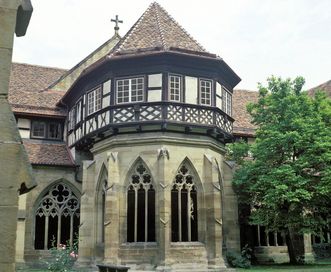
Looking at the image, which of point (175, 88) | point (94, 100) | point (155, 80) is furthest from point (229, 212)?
point (94, 100)

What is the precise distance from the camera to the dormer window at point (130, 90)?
19.3 meters

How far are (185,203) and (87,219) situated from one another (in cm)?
476

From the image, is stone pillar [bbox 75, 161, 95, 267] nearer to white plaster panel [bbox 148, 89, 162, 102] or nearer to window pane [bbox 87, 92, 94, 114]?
window pane [bbox 87, 92, 94, 114]

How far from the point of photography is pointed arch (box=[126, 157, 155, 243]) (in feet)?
60.9

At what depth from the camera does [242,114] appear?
2884 centimetres

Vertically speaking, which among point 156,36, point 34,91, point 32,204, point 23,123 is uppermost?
point 156,36

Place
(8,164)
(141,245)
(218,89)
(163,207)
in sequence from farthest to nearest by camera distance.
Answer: (218,89), (141,245), (163,207), (8,164)

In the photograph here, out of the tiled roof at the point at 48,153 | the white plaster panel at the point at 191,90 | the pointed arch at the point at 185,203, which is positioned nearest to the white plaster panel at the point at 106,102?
the white plaster panel at the point at 191,90

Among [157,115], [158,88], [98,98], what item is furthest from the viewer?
[98,98]

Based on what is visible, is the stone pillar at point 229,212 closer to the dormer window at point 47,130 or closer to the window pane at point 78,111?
the window pane at point 78,111

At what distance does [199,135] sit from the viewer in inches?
773

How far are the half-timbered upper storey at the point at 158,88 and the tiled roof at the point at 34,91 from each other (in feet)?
18.6

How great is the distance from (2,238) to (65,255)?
11.0 m

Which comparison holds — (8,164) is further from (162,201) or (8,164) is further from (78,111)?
(78,111)
